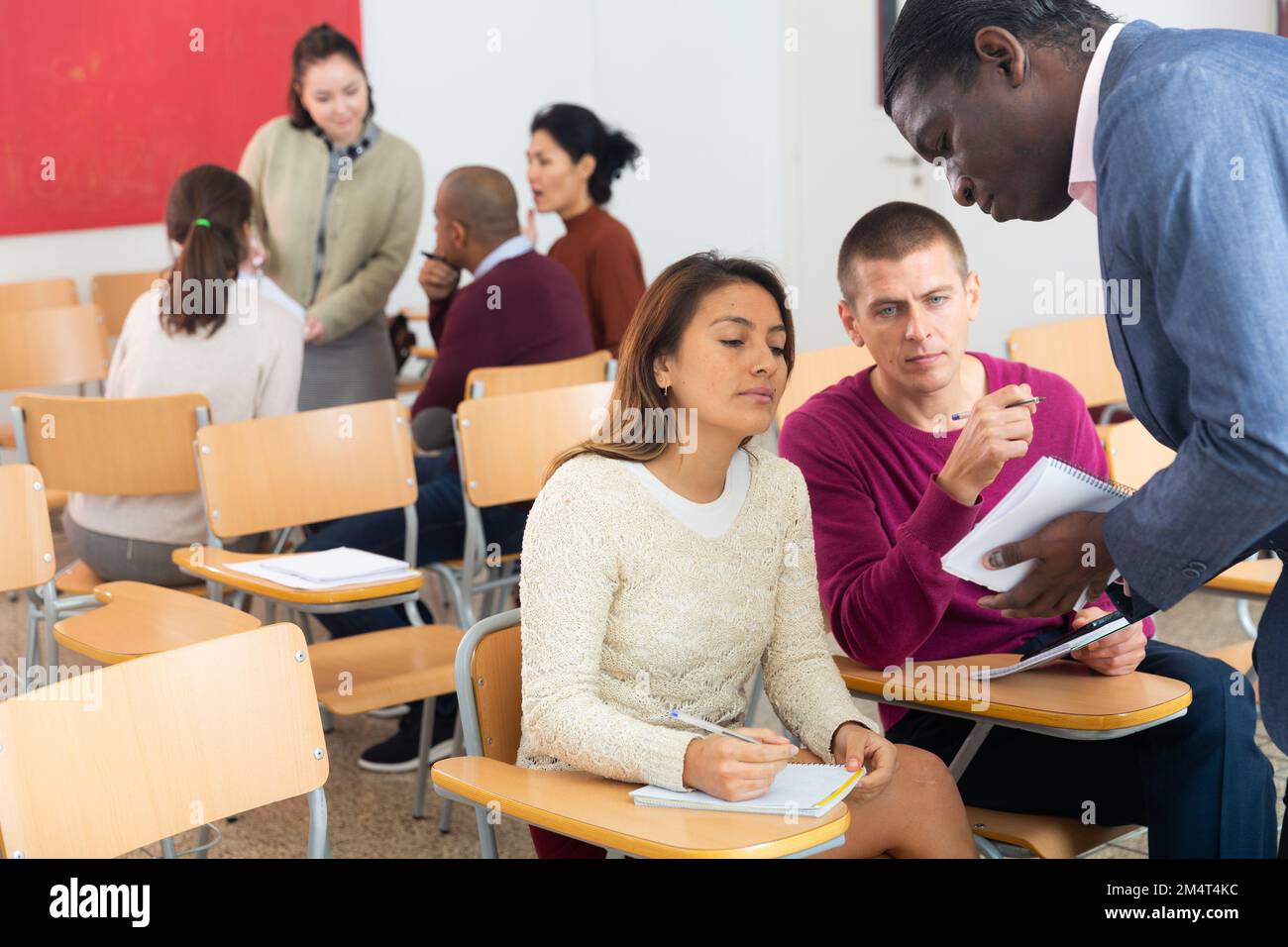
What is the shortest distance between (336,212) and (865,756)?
3.17 metres

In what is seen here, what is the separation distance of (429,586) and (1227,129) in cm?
400

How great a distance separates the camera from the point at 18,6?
219 inches

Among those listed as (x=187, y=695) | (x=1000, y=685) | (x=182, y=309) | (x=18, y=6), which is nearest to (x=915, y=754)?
(x=1000, y=685)

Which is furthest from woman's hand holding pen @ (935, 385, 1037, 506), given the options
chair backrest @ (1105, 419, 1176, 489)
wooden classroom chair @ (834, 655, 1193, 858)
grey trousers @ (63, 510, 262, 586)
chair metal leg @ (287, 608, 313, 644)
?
chair metal leg @ (287, 608, 313, 644)

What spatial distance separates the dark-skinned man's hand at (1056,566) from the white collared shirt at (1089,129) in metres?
0.35

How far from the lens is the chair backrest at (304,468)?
2965 mm

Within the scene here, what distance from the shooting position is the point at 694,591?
71.8 inches

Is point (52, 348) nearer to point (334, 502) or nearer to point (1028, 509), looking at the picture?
point (334, 502)

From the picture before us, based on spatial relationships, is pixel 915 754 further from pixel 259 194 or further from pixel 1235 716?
pixel 259 194

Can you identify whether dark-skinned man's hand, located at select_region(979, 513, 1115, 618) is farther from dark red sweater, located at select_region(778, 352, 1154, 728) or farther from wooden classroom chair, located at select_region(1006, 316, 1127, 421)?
wooden classroom chair, located at select_region(1006, 316, 1127, 421)

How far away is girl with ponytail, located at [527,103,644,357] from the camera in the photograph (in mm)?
4414

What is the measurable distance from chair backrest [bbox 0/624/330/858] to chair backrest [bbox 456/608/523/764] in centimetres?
19

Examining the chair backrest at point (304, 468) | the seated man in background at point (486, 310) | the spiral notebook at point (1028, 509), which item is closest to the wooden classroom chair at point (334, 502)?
the chair backrest at point (304, 468)

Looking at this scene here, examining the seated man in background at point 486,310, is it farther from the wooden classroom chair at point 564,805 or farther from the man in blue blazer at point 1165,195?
the man in blue blazer at point 1165,195
